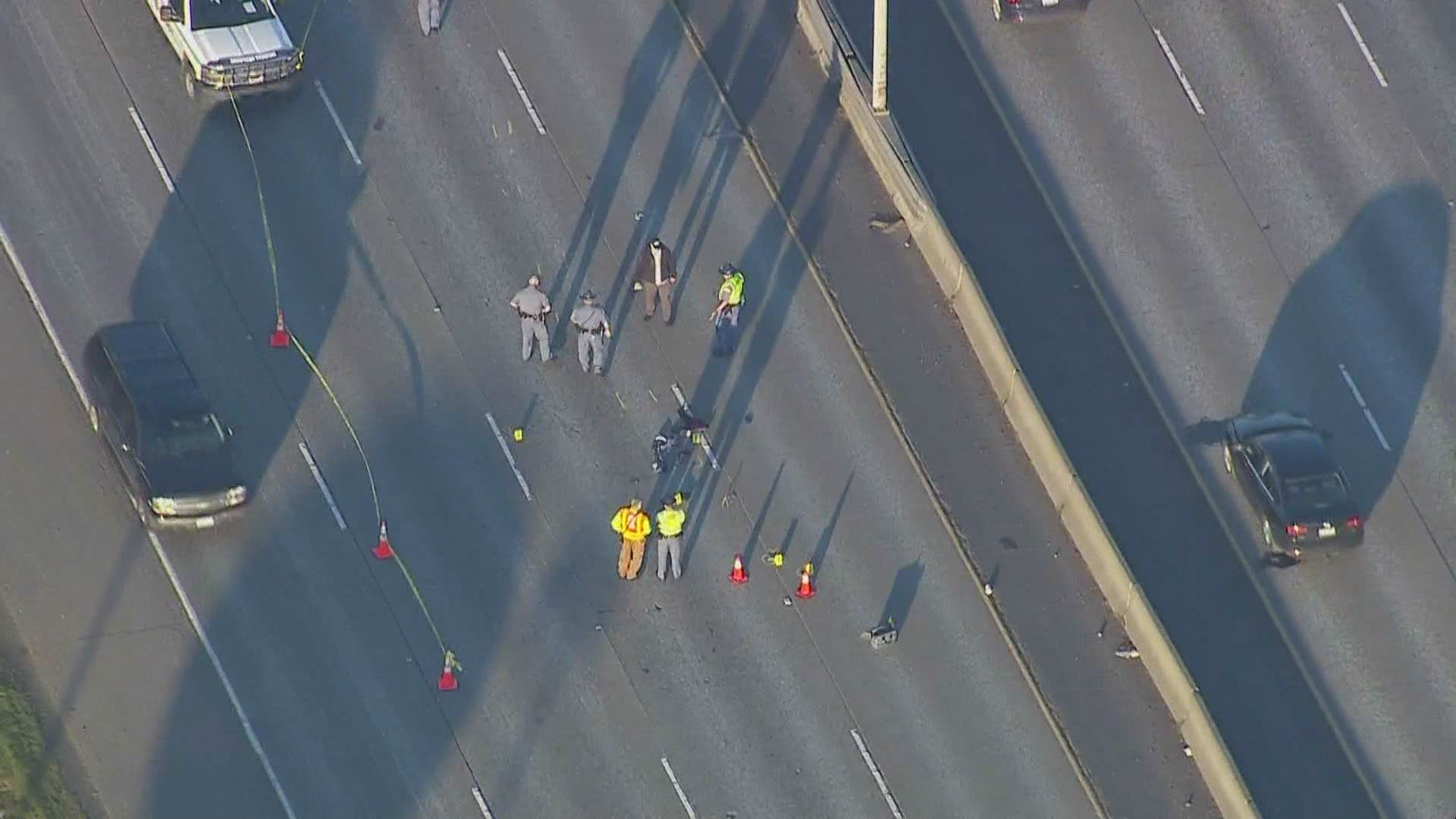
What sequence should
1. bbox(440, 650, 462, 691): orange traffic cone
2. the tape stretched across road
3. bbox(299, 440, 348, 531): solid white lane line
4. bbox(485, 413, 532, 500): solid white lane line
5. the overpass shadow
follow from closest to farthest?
the overpass shadow → the tape stretched across road → bbox(440, 650, 462, 691): orange traffic cone → bbox(299, 440, 348, 531): solid white lane line → bbox(485, 413, 532, 500): solid white lane line

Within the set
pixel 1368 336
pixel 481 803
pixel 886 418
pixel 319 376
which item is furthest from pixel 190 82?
pixel 1368 336

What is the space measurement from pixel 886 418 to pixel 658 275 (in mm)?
5156

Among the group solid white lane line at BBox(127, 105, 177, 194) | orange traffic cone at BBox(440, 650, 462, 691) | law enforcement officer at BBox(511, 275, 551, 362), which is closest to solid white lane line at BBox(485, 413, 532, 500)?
law enforcement officer at BBox(511, 275, 551, 362)

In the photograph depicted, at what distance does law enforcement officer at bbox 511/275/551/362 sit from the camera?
56938 millimetres

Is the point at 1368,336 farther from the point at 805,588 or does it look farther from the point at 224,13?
the point at 224,13

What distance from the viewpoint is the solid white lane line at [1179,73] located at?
6200 centimetres

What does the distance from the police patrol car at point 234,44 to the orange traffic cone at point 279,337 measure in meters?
5.44

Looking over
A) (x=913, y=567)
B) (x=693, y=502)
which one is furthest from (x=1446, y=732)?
(x=693, y=502)

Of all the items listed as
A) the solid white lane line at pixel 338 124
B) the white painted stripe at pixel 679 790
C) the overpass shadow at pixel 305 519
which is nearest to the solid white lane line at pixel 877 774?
the white painted stripe at pixel 679 790

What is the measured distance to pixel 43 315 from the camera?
57938 mm

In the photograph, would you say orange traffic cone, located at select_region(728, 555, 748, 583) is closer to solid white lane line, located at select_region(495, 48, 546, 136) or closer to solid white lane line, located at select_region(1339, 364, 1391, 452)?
solid white lane line, located at select_region(495, 48, 546, 136)

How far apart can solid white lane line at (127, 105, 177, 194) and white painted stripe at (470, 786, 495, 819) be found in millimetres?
14115

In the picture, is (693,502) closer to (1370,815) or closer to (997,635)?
(997,635)

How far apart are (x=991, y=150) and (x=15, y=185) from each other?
19424 millimetres
